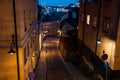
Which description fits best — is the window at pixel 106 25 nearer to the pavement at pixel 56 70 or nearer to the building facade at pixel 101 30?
the building facade at pixel 101 30

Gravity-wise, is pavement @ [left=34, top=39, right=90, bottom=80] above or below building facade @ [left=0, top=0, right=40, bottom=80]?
below

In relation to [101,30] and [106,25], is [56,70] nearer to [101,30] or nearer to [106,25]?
[101,30]

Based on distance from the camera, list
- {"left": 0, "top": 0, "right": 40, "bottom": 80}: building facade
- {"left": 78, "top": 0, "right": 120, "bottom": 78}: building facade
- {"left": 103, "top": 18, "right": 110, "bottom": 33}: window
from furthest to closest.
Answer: {"left": 103, "top": 18, "right": 110, "bottom": 33}: window
{"left": 78, "top": 0, "right": 120, "bottom": 78}: building facade
{"left": 0, "top": 0, "right": 40, "bottom": 80}: building facade

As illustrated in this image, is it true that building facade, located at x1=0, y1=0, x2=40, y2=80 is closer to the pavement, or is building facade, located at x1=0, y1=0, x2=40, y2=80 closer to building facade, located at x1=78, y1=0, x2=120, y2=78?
the pavement

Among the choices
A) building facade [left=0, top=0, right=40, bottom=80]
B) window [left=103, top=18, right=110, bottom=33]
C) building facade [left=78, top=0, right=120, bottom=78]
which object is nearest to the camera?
building facade [left=0, top=0, right=40, bottom=80]

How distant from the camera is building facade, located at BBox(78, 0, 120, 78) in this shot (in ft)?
52.0

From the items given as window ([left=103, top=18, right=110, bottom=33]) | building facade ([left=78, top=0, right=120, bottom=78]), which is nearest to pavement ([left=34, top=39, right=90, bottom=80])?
building facade ([left=78, top=0, right=120, bottom=78])

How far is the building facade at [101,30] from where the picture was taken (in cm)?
1584

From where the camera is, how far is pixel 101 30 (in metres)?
19.1

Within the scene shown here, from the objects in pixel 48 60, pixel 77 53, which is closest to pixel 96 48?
pixel 77 53

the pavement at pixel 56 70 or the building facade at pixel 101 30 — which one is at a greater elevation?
the building facade at pixel 101 30

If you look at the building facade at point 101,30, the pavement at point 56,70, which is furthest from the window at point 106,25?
the pavement at point 56,70

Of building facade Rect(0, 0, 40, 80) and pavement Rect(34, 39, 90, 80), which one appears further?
pavement Rect(34, 39, 90, 80)

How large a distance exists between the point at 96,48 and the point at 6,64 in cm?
1128
